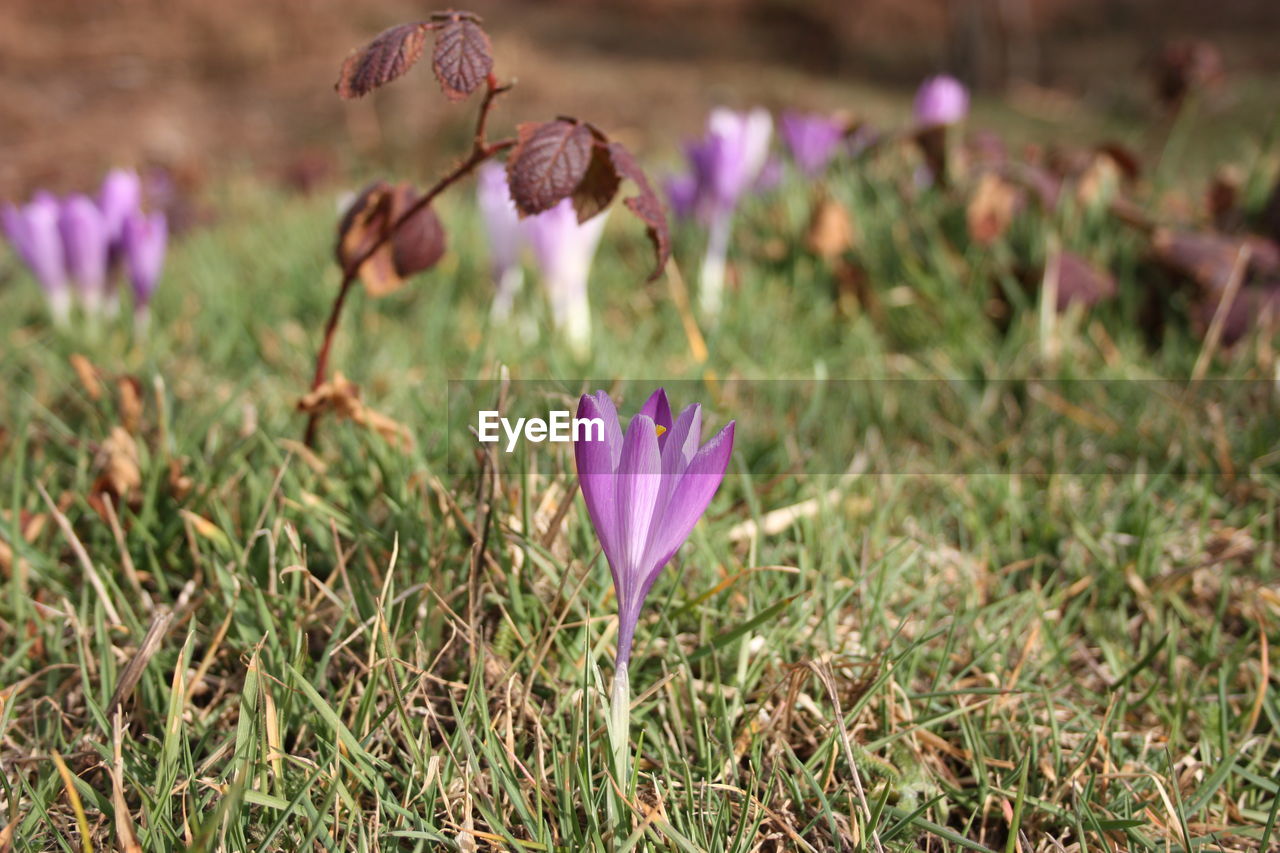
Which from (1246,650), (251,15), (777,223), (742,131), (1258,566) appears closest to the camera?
(1246,650)

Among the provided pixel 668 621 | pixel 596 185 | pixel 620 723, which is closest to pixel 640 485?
pixel 620 723

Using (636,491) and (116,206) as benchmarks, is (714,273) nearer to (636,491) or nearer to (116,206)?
(116,206)

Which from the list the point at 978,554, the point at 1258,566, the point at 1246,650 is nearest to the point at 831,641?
the point at 978,554

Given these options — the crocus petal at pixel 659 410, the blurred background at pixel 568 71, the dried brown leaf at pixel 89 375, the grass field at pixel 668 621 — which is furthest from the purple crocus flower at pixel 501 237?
the blurred background at pixel 568 71

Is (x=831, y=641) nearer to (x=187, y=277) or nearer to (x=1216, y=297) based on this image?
(x=1216, y=297)

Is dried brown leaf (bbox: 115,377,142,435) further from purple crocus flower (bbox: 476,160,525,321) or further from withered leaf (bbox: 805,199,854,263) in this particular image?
withered leaf (bbox: 805,199,854,263)
